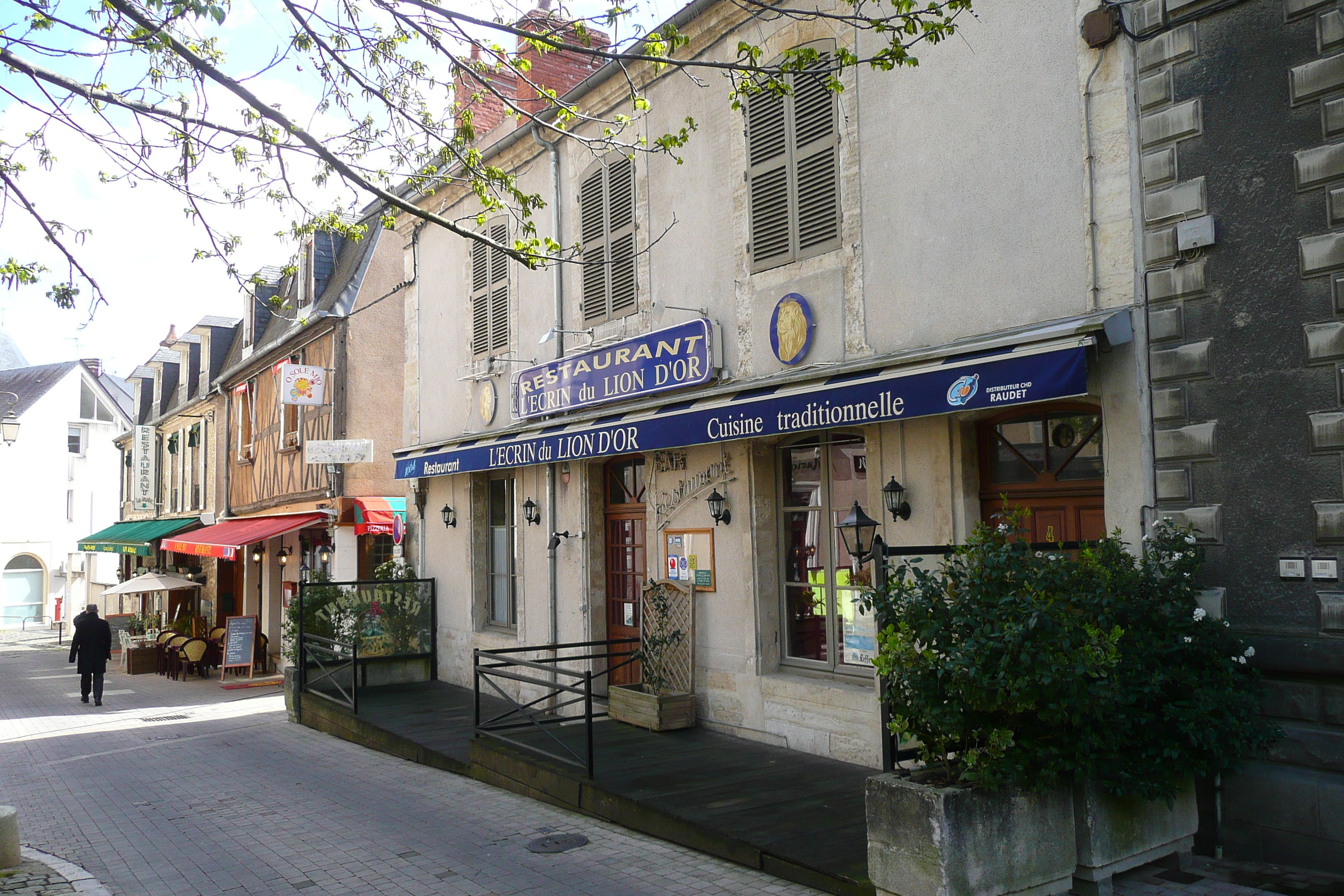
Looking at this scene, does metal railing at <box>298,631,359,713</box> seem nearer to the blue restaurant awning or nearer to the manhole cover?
the blue restaurant awning

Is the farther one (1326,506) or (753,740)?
(753,740)

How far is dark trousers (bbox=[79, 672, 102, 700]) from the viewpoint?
15344 millimetres

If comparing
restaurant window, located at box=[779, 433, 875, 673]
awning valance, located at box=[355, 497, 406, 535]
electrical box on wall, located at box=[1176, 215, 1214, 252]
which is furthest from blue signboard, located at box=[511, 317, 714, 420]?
awning valance, located at box=[355, 497, 406, 535]

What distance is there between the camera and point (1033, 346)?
19.6 ft

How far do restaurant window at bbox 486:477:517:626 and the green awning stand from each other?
13.9m

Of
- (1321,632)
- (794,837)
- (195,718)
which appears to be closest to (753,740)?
(794,837)

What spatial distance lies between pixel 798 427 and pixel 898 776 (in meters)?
3.02

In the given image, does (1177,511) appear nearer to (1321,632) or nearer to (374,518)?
(1321,632)

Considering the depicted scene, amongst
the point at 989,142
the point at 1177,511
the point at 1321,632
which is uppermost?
the point at 989,142

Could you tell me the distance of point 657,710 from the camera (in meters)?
8.91

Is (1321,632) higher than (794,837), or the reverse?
(1321,632)

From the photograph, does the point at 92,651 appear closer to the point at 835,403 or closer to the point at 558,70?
the point at 558,70

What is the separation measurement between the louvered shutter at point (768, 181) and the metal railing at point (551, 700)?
367cm

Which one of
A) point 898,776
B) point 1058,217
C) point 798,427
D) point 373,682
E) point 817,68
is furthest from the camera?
point 373,682
